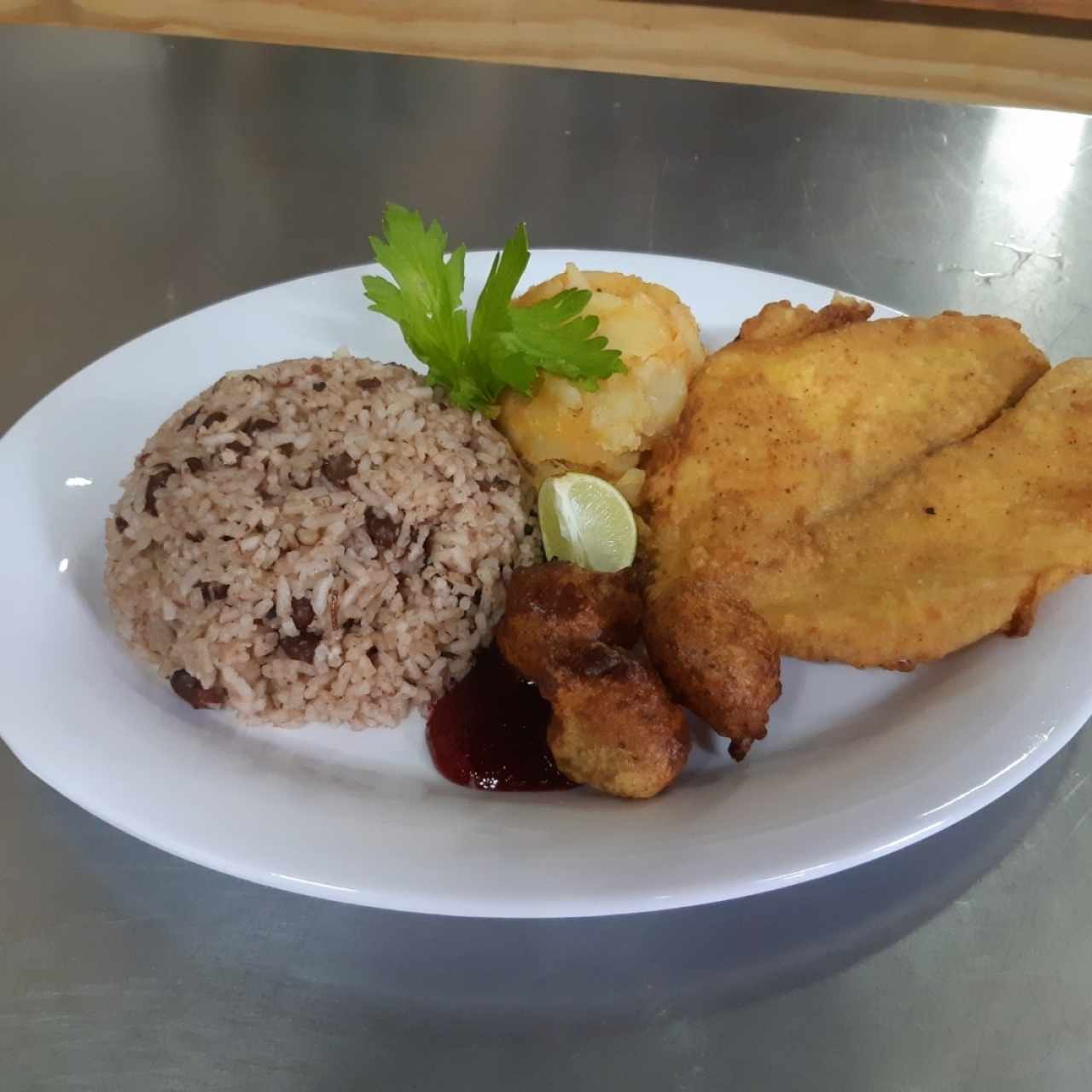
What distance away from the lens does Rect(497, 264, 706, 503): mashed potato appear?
229 cm

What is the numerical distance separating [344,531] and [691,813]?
0.83 m

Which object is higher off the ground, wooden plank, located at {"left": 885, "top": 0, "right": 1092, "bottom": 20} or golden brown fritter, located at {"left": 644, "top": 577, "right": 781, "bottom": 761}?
wooden plank, located at {"left": 885, "top": 0, "right": 1092, "bottom": 20}

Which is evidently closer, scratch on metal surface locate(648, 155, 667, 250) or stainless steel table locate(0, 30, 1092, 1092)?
stainless steel table locate(0, 30, 1092, 1092)

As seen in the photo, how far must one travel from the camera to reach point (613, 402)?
229 cm

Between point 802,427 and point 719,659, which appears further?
point 802,427

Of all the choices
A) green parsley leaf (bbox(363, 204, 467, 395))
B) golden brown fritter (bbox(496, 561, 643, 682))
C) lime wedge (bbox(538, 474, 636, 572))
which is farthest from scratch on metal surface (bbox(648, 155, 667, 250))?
golden brown fritter (bbox(496, 561, 643, 682))

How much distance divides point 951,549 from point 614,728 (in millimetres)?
789

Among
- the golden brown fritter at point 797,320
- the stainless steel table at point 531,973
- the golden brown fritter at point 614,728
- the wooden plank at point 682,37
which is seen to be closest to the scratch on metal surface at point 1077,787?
the stainless steel table at point 531,973

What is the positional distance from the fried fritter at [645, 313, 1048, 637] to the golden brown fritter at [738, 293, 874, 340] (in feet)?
0.17

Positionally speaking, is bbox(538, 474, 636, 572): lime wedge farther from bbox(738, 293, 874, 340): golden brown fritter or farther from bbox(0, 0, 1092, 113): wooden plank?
bbox(0, 0, 1092, 113): wooden plank

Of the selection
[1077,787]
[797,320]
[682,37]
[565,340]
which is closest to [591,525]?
[565,340]

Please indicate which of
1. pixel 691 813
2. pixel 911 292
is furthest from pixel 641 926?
pixel 911 292

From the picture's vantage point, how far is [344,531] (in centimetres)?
204

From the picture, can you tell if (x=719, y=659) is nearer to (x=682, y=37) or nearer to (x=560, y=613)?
(x=560, y=613)
